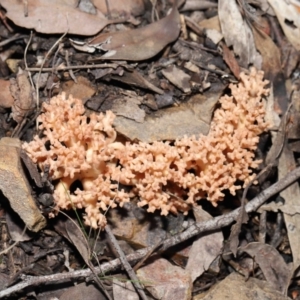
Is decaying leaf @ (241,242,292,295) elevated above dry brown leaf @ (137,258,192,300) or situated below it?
above

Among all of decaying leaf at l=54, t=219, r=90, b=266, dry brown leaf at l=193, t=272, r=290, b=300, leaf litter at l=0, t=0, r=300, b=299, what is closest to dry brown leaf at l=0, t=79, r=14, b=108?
leaf litter at l=0, t=0, r=300, b=299

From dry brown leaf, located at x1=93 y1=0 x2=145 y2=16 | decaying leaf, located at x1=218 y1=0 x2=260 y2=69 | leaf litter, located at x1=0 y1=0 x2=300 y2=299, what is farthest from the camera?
decaying leaf, located at x1=218 y1=0 x2=260 y2=69

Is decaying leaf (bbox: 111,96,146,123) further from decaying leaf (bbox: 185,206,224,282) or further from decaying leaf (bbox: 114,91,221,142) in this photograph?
decaying leaf (bbox: 185,206,224,282)

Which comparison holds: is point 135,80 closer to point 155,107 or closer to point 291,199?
point 155,107

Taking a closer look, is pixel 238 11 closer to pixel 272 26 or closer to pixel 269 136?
pixel 272 26

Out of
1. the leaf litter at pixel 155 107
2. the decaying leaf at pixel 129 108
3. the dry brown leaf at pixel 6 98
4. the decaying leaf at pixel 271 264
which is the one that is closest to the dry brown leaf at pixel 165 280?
the leaf litter at pixel 155 107

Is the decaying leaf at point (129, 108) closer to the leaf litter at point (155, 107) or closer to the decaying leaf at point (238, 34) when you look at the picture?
the leaf litter at point (155, 107)
